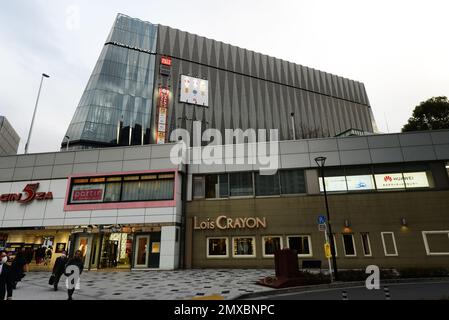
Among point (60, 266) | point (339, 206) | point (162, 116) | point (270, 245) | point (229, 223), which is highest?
point (162, 116)

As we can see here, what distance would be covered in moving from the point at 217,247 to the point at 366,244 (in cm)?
1193

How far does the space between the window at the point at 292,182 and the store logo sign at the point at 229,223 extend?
3324mm

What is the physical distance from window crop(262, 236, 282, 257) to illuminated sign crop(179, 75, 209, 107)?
114ft

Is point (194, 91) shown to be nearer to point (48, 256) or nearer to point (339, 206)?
point (48, 256)

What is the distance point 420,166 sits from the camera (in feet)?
68.0

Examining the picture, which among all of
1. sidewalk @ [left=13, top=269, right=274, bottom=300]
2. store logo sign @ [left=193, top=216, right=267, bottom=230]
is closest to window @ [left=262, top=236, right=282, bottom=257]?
store logo sign @ [left=193, top=216, right=267, bottom=230]

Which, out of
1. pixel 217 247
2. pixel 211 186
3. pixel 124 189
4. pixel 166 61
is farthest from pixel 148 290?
pixel 166 61

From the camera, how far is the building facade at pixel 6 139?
177 feet

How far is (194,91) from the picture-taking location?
50.6 metres

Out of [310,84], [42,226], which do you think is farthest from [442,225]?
[310,84]

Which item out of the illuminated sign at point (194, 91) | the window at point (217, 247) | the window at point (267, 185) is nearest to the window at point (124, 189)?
the window at point (217, 247)

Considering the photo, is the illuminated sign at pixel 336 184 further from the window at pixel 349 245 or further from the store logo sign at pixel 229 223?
the store logo sign at pixel 229 223

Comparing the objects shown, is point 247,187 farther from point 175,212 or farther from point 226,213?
point 175,212
